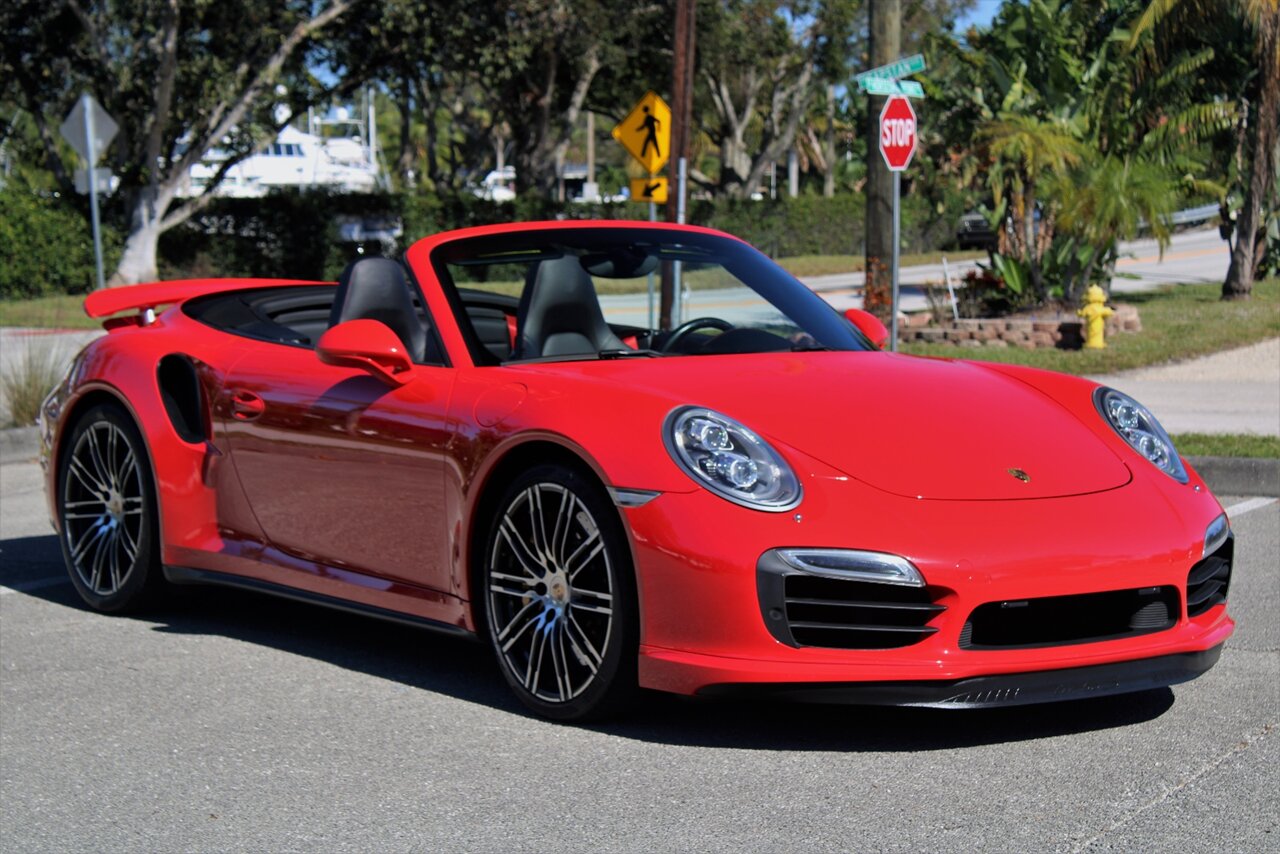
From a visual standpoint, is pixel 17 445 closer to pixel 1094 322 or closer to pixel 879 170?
pixel 1094 322

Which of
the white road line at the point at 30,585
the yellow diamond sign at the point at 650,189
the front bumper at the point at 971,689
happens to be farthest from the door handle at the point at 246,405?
the yellow diamond sign at the point at 650,189

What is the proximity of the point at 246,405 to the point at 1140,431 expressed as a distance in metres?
2.94

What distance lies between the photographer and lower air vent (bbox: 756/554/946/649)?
4.20 m

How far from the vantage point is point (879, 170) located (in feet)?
66.9

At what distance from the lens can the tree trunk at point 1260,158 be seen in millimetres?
23406

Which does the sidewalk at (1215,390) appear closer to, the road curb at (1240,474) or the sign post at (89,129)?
the road curb at (1240,474)

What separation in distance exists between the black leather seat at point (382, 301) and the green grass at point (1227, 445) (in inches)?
211

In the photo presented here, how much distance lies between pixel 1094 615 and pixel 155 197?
2984cm

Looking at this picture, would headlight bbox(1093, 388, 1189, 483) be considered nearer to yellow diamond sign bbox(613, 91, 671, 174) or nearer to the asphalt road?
the asphalt road

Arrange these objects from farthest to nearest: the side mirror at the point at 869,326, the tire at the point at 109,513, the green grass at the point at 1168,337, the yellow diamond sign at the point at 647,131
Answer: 1. the yellow diamond sign at the point at 647,131
2. the green grass at the point at 1168,337
3. the tire at the point at 109,513
4. the side mirror at the point at 869,326

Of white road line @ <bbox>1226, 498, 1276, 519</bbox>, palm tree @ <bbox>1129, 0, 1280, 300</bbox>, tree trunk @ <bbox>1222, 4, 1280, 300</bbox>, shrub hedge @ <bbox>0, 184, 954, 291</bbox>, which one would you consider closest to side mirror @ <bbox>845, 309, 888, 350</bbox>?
white road line @ <bbox>1226, 498, 1276, 519</bbox>

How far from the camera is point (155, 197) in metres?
32.0

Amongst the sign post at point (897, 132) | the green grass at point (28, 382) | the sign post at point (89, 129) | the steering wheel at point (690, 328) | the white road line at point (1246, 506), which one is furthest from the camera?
the sign post at point (89, 129)

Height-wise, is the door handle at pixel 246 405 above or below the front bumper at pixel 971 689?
above
